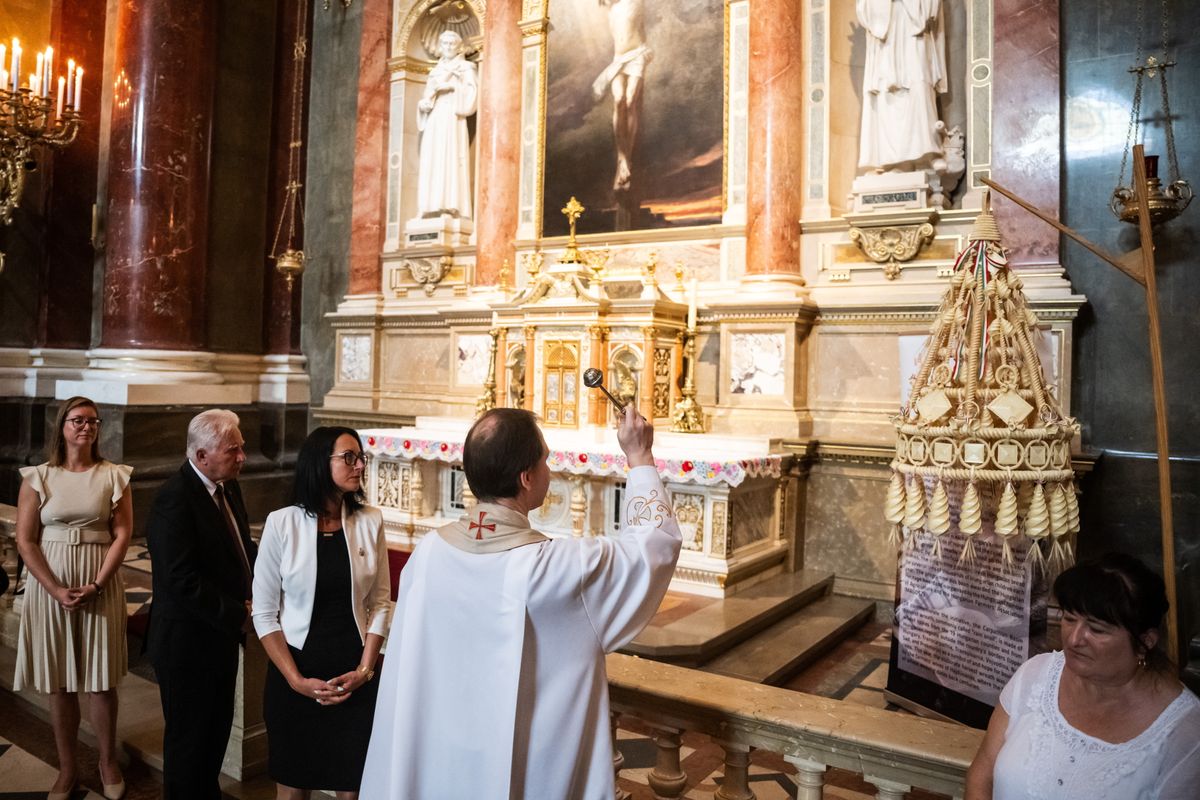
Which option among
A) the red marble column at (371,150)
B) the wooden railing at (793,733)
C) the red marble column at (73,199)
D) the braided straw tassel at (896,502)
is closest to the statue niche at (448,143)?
the red marble column at (371,150)

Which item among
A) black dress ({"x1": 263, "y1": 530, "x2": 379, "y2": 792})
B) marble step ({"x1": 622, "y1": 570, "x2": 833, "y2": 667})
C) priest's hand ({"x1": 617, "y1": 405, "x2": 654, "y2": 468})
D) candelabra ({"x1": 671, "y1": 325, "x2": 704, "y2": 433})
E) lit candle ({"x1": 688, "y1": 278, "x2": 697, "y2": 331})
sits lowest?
marble step ({"x1": 622, "y1": 570, "x2": 833, "y2": 667})

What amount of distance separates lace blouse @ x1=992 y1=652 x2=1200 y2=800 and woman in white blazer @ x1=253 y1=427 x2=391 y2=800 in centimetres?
172

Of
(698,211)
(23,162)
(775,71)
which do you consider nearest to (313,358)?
(23,162)

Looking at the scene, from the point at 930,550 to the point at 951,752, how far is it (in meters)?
2.53

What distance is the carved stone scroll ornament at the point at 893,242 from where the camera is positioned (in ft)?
22.4

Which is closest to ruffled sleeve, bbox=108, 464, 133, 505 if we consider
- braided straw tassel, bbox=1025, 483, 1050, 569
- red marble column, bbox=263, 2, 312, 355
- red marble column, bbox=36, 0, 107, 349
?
braided straw tassel, bbox=1025, 483, 1050, 569

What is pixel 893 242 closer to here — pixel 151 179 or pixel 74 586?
pixel 74 586

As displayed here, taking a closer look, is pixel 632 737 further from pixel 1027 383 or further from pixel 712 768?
pixel 1027 383

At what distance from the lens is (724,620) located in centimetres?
539

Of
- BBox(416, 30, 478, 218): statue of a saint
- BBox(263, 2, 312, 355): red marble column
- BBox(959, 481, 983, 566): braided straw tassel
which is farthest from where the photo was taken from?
BBox(263, 2, 312, 355): red marble column

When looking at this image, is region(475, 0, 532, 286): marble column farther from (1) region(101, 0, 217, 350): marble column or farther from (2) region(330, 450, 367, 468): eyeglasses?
(2) region(330, 450, 367, 468): eyeglasses

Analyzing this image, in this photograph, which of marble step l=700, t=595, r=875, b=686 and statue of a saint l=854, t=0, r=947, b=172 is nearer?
marble step l=700, t=595, r=875, b=686

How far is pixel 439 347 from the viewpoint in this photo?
31.1ft

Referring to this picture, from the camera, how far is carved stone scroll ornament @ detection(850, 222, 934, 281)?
6820 millimetres
